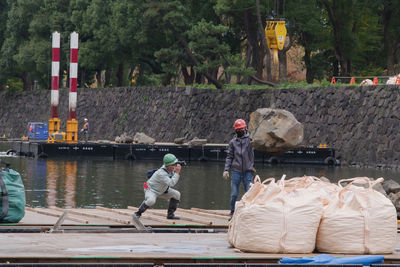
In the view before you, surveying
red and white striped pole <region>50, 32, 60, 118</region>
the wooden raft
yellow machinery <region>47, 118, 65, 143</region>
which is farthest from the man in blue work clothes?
red and white striped pole <region>50, 32, 60, 118</region>

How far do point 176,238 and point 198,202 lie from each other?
10547 millimetres

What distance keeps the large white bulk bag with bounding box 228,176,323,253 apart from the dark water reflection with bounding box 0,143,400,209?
407 inches

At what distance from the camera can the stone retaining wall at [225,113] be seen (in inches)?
1582

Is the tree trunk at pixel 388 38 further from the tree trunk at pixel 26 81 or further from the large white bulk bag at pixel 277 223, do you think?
the large white bulk bag at pixel 277 223

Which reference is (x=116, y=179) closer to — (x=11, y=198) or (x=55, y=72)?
(x=11, y=198)

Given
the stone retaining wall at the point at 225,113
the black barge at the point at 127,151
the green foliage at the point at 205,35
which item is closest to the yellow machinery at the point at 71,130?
the black barge at the point at 127,151

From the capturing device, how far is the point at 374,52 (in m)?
58.5

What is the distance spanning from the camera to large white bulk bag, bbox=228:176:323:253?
11086 mm

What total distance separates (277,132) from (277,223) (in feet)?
94.4

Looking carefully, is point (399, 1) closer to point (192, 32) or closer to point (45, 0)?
point (192, 32)

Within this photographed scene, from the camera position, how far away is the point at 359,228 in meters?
11.3

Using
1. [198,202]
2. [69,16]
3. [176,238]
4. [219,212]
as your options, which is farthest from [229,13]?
[176,238]

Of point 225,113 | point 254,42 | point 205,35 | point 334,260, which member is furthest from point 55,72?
point 334,260

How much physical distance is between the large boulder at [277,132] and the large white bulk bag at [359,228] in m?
28.0
